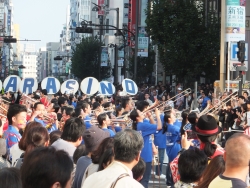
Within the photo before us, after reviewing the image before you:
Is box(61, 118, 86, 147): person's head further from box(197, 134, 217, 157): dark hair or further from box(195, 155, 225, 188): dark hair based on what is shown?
box(195, 155, 225, 188): dark hair

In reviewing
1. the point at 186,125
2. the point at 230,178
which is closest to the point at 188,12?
the point at 186,125

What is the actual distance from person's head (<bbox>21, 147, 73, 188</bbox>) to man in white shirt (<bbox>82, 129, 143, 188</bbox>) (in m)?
0.53

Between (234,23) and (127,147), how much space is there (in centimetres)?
2927

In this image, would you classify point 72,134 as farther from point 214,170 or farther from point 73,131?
point 214,170

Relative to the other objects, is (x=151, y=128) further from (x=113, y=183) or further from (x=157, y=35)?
(x=157, y=35)

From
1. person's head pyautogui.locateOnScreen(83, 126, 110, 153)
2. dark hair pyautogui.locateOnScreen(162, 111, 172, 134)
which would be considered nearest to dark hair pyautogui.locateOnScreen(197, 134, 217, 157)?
person's head pyautogui.locateOnScreen(83, 126, 110, 153)

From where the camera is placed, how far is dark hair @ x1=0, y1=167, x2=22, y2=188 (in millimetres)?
3848

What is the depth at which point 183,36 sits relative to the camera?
130 ft

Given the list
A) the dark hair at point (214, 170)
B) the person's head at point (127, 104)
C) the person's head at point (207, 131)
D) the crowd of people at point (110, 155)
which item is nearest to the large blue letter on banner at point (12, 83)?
the person's head at point (127, 104)

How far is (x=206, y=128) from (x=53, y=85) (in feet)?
55.5

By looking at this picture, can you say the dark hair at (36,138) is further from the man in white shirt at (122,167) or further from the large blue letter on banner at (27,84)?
the large blue letter on banner at (27,84)

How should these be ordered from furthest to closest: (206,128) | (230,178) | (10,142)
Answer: (10,142), (206,128), (230,178)

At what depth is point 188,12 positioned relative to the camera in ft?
131

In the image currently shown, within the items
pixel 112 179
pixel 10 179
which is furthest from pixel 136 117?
pixel 10 179
